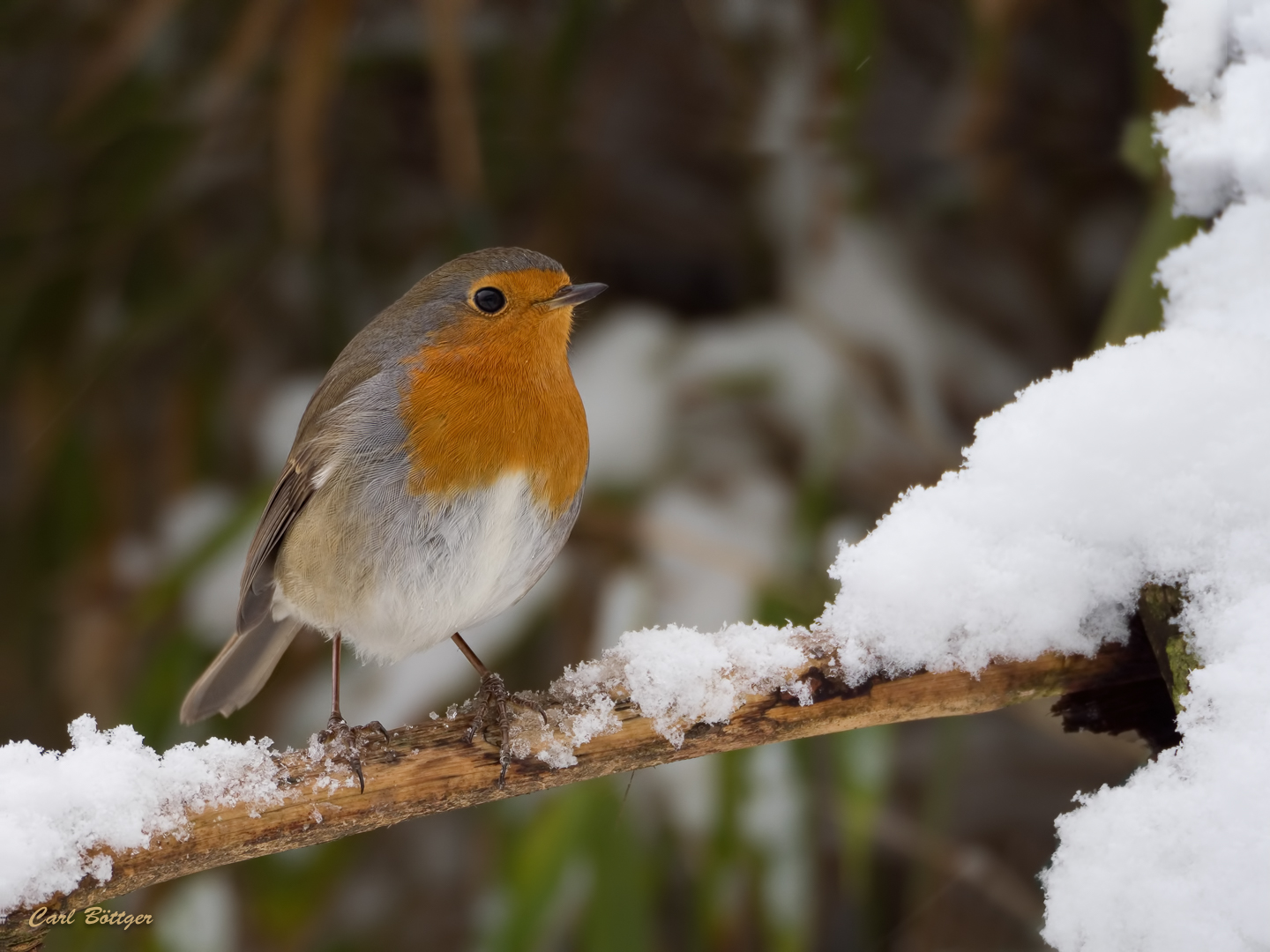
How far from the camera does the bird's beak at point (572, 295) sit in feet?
A: 5.82

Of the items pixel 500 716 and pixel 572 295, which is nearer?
pixel 500 716

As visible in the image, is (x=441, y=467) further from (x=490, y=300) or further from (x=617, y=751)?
(x=617, y=751)

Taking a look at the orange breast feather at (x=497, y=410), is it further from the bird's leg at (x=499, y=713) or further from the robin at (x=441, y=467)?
the bird's leg at (x=499, y=713)

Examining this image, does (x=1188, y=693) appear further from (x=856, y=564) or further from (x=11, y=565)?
(x=11, y=565)

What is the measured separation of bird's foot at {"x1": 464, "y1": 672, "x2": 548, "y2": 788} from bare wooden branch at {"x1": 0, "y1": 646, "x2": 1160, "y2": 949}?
0.01 m

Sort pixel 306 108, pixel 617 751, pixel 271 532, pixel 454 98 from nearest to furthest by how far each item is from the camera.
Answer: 1. pixel 617 751
2. pixel 271 532
3. pixel 454 98
4. pixel 306 108

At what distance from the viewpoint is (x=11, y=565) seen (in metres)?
3.22

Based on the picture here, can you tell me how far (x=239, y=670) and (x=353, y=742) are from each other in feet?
2.96

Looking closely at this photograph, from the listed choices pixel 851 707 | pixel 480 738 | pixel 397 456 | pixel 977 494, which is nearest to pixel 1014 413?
pixel 977 494

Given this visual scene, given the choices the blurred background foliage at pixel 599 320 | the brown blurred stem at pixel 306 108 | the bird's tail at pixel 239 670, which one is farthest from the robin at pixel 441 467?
the brown blurred stem at pixel 306 108

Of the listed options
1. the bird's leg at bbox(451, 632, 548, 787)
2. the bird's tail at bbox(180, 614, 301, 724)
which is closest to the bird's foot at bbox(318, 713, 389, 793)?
the bird's leg at bbox(451, 632, 548, 787)

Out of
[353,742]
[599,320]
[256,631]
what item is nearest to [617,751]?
[353,742]

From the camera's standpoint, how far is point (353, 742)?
134 centimetres

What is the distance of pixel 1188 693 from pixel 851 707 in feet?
1.09
